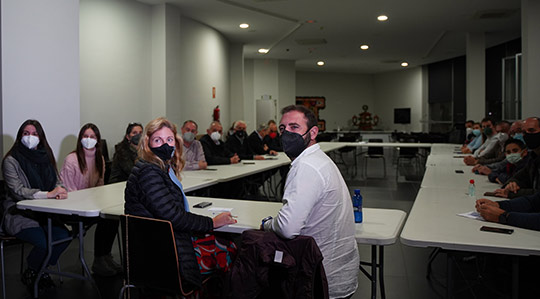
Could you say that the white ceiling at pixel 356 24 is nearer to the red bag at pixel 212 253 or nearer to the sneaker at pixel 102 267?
the sneaker at pixel 102 267

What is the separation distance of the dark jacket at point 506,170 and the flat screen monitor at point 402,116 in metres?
15.1

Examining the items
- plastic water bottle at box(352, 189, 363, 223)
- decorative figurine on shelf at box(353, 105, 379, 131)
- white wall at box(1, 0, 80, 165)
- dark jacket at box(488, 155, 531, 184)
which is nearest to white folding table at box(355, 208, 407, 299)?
plastic water bottle at box(352, 189, 363, 223)

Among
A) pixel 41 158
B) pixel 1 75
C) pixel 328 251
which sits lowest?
pixel 328 251

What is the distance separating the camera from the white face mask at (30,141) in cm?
375

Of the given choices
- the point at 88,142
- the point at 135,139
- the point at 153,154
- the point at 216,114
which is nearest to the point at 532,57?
the point at 216,114

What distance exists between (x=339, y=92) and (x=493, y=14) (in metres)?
11.8

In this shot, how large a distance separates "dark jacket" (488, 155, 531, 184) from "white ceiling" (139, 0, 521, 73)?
15.5 feet

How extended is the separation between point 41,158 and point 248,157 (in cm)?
391

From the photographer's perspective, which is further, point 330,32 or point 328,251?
point 330,32

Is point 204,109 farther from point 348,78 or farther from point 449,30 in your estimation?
point 348,78

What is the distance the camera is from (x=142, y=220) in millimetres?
2354

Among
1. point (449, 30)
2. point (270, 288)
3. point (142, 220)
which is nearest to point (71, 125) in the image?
point (142, 220)

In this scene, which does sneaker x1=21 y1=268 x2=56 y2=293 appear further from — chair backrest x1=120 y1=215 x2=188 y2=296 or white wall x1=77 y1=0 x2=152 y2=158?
white wall x1=77 y1=0 x2=152 y2=158

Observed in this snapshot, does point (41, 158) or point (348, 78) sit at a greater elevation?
point (348, 78)
